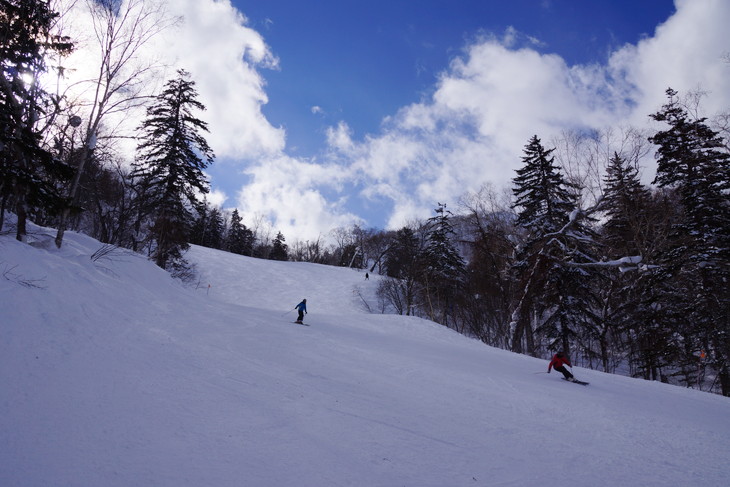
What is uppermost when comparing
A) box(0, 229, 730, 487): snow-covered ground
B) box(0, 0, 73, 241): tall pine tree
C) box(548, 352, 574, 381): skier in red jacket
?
box(0, 0, 73, 241): tall pine tree

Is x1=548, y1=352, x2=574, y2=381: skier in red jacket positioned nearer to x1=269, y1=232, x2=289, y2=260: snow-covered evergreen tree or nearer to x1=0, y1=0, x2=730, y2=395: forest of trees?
x1=0, y1=0, x2=730, y2=395: forest of trees

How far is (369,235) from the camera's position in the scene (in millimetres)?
86062

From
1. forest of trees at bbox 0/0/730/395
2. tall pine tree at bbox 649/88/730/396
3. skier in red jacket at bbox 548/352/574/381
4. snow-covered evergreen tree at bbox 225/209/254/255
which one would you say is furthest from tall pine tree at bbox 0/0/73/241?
snow-covered evergreen tree at bbox 225/209/254/255

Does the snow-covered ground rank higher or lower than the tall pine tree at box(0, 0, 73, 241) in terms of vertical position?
lower

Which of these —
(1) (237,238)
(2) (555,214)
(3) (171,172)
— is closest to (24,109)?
(3) (171,172)

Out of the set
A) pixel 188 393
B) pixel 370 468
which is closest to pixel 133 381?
pixel 188 393

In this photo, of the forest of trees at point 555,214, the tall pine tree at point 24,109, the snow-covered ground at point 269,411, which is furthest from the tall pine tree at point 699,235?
the tall pine tree at point 24,109

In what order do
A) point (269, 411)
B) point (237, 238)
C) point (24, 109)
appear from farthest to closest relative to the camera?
point (237, 238), point (24, 109), point (269, 411)

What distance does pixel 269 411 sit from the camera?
232 inches

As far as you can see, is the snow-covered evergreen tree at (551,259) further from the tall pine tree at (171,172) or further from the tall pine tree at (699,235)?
the tall pine tree at (171,172)

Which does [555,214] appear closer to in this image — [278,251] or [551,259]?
[551,259]

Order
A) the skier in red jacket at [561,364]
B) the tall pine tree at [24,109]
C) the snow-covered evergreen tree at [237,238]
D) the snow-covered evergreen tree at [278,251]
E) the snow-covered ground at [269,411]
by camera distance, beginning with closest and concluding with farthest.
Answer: the snow-covered ground at [269,411]
the tall pine tree at [24,109]
the skier in red jacket at [561,364]
the snow-covered evergreen tree at [237,238]
the snow-covered evergreen tree at [278,251]

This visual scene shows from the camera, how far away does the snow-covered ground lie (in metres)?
4.14

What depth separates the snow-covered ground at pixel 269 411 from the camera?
4137 millimetres
